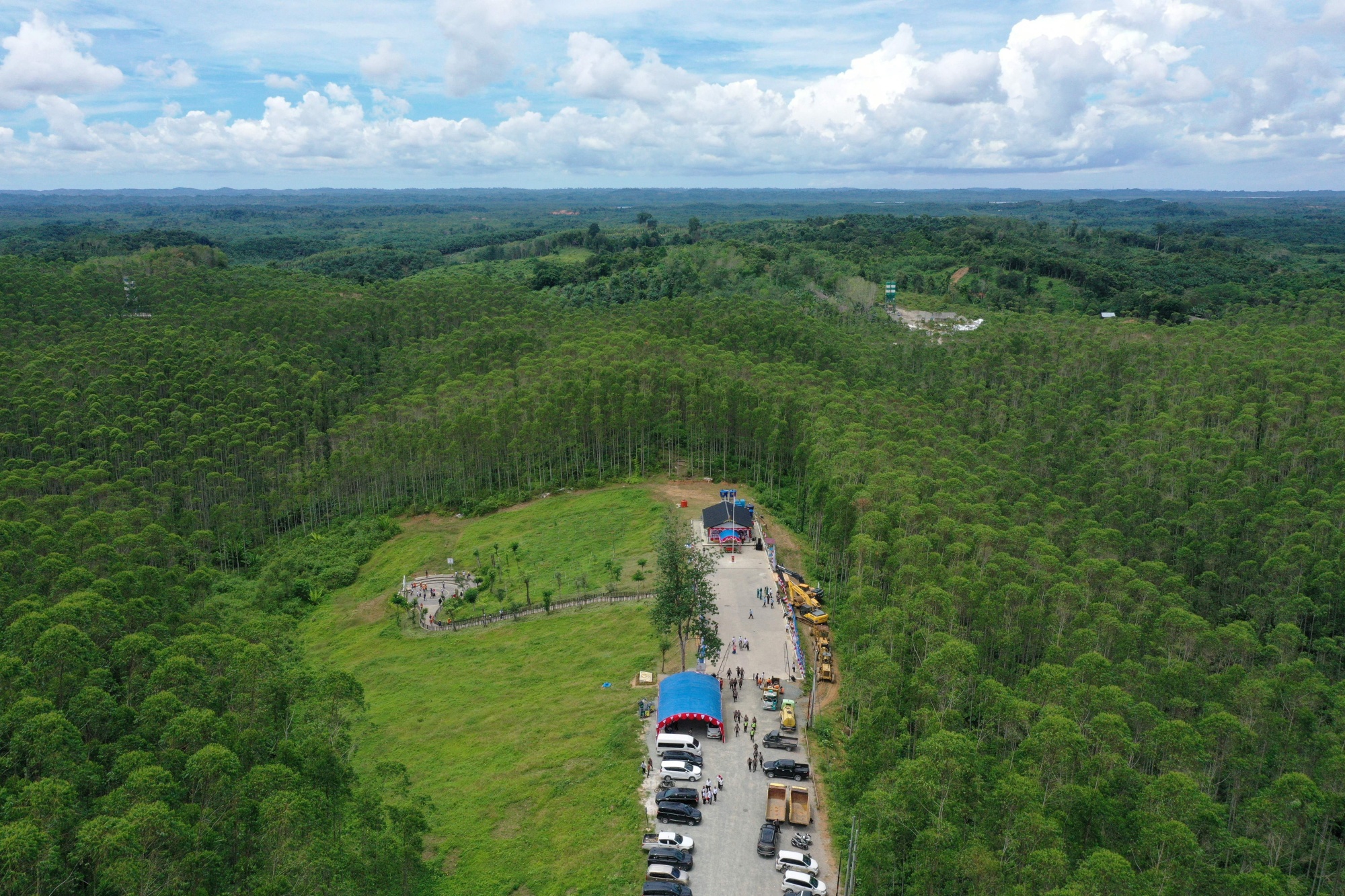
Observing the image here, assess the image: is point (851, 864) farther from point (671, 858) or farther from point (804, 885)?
point (671, 858)

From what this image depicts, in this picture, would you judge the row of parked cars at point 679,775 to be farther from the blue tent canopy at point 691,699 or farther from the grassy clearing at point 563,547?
the grassy clearing at point 563,547

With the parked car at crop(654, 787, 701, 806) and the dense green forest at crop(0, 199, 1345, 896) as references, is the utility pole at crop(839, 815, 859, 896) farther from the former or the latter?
the parked car at crop(654, 787, 701, 806)

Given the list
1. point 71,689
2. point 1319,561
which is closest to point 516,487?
point 71,689

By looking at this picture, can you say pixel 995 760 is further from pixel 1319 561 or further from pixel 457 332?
pixel 457 332

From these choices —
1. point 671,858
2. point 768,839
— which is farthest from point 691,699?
point 671,858

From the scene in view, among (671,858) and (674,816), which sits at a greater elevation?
(671,858)
